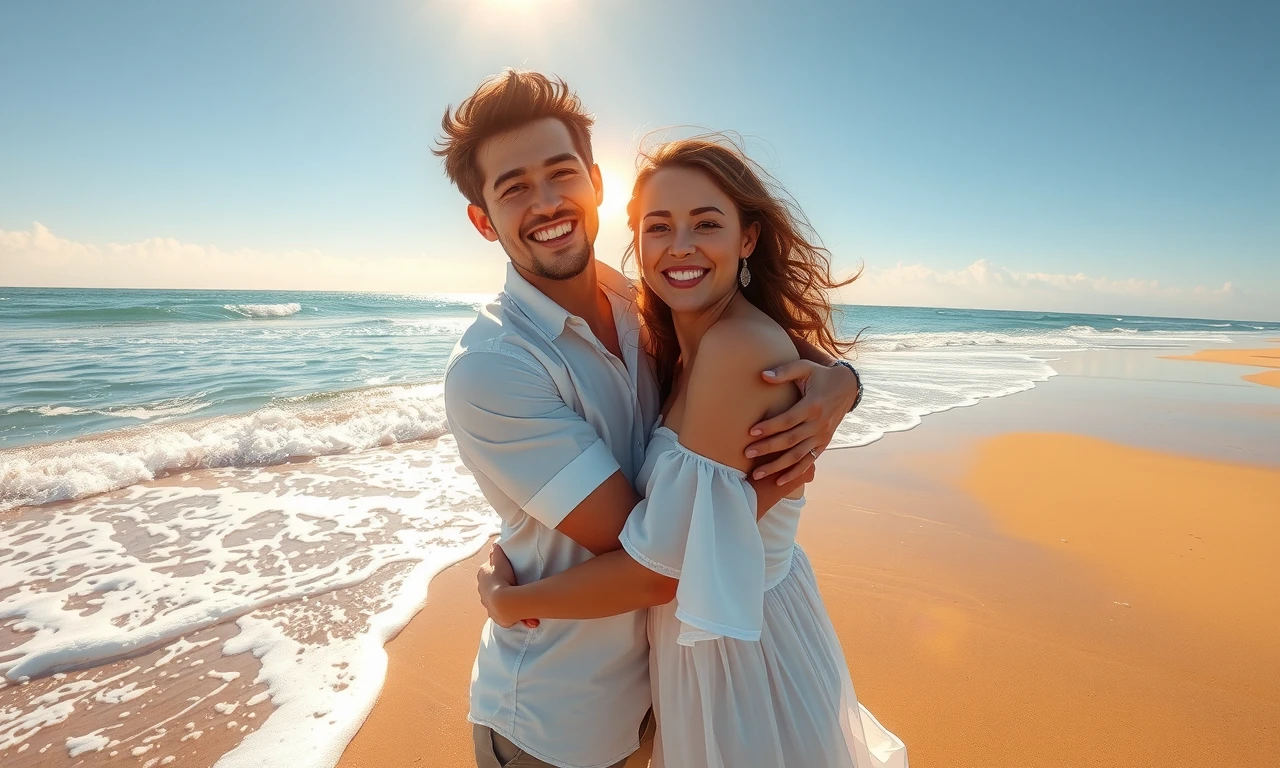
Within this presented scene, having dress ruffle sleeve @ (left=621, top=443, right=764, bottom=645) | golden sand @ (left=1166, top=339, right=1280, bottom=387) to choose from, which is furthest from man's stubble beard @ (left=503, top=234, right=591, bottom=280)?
golden sand @ (left=1166, top=339, right=1280, bottom=387)

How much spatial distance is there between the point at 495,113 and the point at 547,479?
139 centimetres

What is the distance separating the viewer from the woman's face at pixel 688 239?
7.02ft

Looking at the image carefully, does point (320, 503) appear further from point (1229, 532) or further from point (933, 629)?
point (1229, 532)

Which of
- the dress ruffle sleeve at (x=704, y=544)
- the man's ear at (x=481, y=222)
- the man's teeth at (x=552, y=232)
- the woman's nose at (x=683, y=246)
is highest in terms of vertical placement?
the man's ear at (x=481, y=222)

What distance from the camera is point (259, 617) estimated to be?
163 inches

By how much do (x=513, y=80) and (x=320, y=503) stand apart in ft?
17.3

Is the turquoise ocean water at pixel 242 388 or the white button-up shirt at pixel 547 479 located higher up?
the white button-up shirt at pixel 547 479

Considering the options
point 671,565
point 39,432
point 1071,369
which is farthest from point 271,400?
point 1071,369

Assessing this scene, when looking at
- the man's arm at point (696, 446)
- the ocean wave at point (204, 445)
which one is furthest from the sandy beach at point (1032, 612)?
the ocean wave at point (204, 445)

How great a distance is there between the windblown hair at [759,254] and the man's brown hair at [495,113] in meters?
0.38

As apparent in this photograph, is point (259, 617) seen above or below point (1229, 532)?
below

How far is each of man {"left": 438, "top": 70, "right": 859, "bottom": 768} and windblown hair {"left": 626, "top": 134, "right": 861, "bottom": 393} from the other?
19cm

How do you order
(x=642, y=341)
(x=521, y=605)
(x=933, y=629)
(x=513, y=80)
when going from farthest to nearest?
1. (x=933, y=629)
2. (x=642, y=341)
3. (x=513, y=80)
4. (x=521, y=605)

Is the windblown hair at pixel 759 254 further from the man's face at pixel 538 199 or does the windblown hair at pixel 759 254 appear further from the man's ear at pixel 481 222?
the man's ear at pixel 481 222
